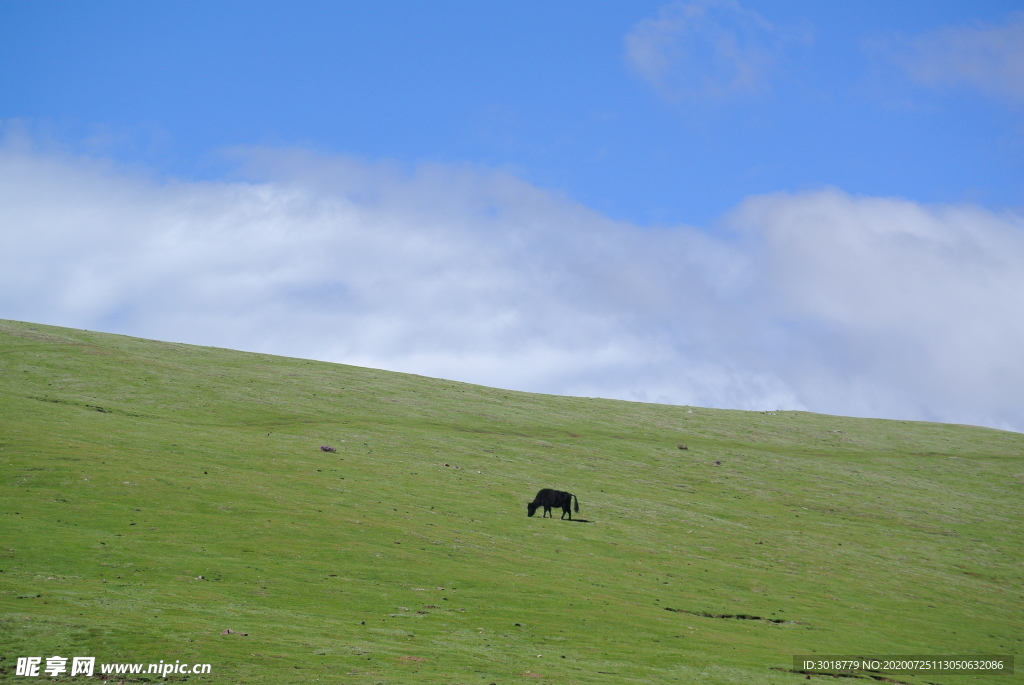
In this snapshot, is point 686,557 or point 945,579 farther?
point 945,579

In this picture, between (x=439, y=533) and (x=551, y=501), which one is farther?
(x=551, y=501)

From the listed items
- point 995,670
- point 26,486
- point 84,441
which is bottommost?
point 995,670

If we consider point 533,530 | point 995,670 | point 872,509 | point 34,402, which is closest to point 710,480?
point 872,509

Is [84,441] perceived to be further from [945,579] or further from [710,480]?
[945,579]

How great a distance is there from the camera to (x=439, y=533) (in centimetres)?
3409

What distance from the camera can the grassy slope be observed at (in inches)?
727

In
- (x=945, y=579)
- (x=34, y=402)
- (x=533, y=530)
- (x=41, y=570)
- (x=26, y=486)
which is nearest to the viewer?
(x=41, y=570)

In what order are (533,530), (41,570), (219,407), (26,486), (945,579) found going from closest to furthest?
(41,570)
(26,486)
(533,530)
(945,579)
(219,407)

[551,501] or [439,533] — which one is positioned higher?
[551,501]

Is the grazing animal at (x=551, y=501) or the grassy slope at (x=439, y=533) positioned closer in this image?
the grassy slope at (x=439, y=533)

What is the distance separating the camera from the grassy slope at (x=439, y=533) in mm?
18469

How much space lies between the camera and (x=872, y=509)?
5638cm

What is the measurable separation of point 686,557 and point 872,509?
83.3ft

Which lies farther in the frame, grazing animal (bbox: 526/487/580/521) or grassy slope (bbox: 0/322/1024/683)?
grazing animal (bbox: 526/487/580/521)
